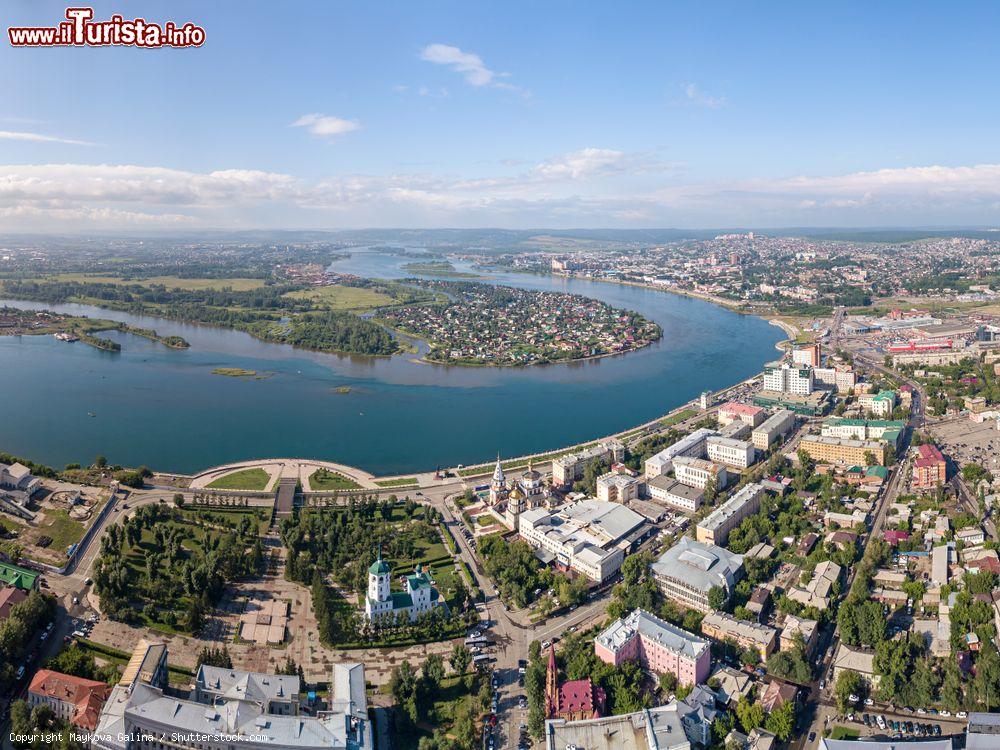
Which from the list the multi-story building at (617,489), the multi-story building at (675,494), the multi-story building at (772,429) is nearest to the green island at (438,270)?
the multi-story building at (772,429)

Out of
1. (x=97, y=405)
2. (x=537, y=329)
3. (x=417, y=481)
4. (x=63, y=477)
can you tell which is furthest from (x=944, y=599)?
(x=537, y=329)

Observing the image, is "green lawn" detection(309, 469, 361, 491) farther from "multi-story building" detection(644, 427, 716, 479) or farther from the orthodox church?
"multi-story building" detection(644, 427, 716, 479)

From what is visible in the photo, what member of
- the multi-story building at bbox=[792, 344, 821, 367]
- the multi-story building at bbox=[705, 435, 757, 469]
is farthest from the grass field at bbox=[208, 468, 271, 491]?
the multi-story building at bbox=[792, 344, 821, 367]

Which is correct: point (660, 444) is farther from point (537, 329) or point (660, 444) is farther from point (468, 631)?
point (537, 329)

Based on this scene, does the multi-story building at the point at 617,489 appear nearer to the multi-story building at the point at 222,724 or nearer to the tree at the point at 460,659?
the tree at the point at 460,659

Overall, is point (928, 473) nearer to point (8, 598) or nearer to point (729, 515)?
point (729, 515)

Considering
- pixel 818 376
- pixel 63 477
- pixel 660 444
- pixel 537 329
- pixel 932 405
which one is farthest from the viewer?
pixel 537 329
